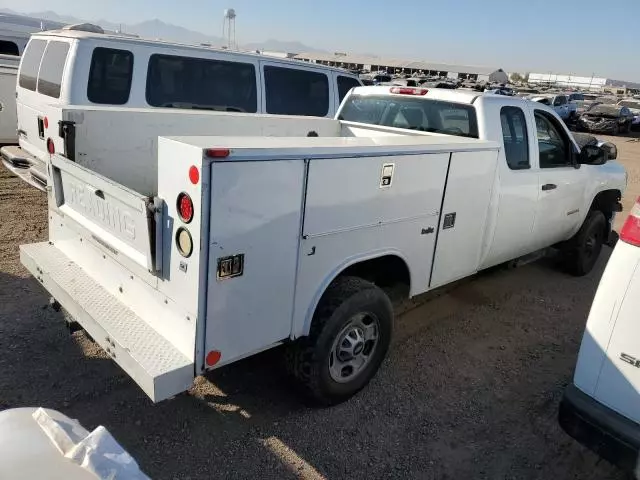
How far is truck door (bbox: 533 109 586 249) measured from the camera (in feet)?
16.6

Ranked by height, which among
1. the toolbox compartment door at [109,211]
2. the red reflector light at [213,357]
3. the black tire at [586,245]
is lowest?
the black tire at [586,245]

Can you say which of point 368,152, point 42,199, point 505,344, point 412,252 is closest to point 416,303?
point 505,344

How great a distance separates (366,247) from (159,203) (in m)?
1.31

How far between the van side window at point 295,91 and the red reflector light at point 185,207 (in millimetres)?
5576

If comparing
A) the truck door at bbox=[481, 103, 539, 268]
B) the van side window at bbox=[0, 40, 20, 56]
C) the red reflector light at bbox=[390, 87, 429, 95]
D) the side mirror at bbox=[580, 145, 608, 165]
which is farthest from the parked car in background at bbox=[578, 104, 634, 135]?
the red reflector light at bbox=[390, 87, 429, 95]

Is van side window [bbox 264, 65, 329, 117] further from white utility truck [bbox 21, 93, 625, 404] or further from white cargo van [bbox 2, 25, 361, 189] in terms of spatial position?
white utility truck [bbox 21, 93, 625, 404]

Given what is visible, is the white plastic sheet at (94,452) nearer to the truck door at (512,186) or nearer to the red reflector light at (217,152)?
the red reflector light at (217,152)

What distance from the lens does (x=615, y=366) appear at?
261 centimetres

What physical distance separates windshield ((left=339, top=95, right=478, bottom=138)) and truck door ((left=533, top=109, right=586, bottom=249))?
2.85 ft

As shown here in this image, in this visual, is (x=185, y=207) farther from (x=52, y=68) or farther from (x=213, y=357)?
(x=52, y=68)

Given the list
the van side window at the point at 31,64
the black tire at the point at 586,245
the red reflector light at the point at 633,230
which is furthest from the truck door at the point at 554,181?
the van side window at the point at 31,64

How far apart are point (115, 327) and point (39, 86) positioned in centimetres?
503

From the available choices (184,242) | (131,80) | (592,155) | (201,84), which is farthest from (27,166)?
(592,155)

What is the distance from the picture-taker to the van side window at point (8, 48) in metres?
11.7
